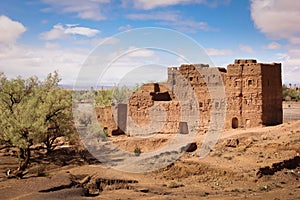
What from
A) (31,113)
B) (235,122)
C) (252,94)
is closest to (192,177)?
(31,113)

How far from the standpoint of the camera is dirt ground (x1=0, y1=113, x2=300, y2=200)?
14.2 meters

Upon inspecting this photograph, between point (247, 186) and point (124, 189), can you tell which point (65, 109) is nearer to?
point (124, 189)

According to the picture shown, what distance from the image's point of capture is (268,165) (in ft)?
57.2

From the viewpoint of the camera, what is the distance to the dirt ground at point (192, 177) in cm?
1423

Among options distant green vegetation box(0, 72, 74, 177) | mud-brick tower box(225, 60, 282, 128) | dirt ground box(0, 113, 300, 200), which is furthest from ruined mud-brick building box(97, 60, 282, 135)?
distant green vegetation box(0, 72, 74, 177)

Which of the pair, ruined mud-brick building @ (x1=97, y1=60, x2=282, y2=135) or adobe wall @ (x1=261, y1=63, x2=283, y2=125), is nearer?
adobe wall @ (x1=261, y1=63, x2=283, y2=125)

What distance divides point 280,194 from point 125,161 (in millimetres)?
10398

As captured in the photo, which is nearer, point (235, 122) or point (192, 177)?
point (192, 177)

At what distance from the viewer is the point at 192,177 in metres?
17.5

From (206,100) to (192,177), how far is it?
497 inches

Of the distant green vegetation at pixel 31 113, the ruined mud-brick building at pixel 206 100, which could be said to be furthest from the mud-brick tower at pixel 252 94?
the distant green vegetation at pixel 31 113

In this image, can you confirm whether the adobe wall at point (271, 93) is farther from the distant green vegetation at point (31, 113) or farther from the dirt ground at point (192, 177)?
the distant green vegetation at point (31, 113)

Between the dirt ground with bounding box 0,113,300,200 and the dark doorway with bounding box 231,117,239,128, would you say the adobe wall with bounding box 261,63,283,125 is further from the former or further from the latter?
the dirt ground with bounding box 0,113,300,200

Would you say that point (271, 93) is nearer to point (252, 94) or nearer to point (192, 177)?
point (252, 94)
